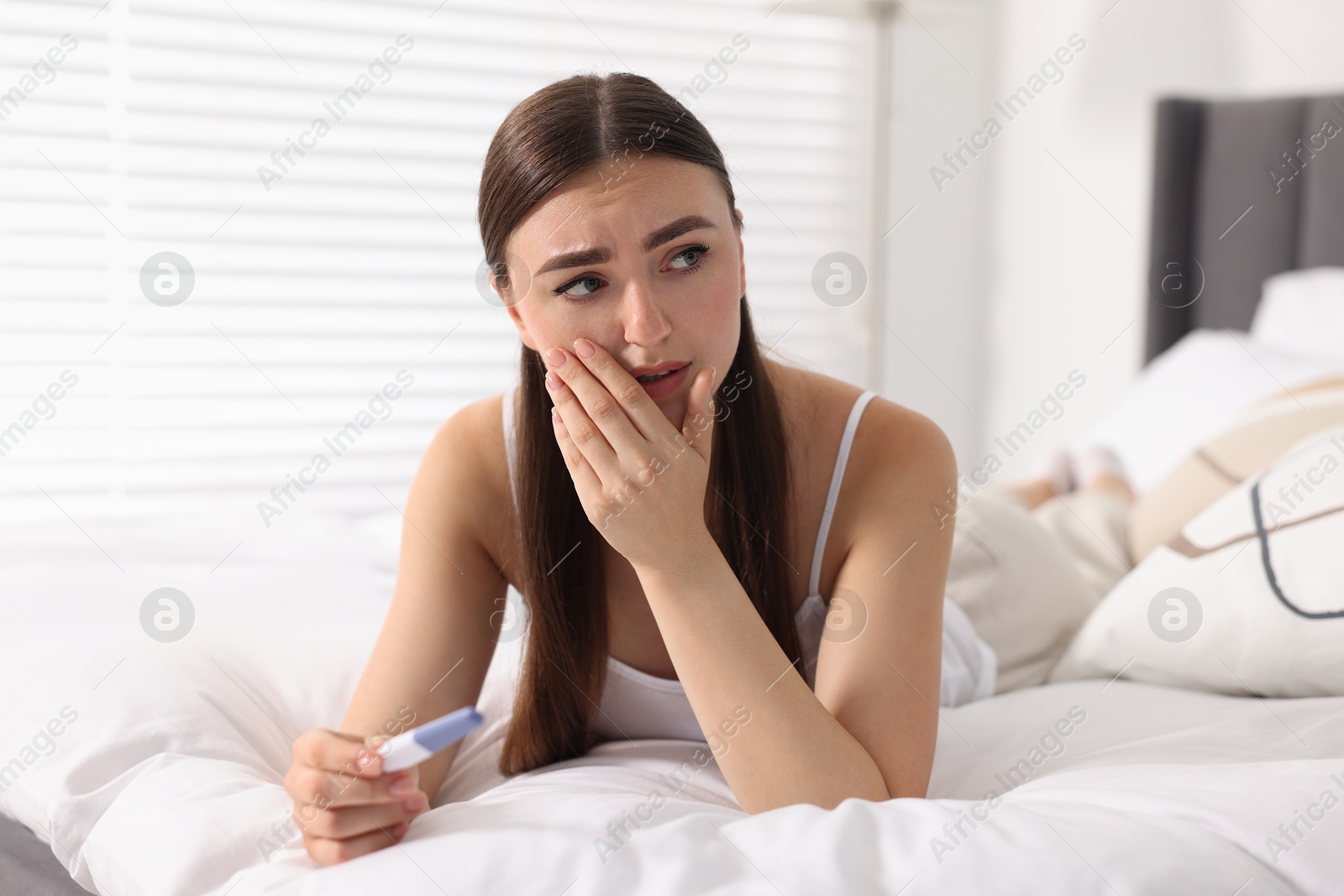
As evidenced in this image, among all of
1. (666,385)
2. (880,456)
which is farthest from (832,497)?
(666,385)

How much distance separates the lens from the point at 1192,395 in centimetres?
184

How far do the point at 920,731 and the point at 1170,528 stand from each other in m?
0.73

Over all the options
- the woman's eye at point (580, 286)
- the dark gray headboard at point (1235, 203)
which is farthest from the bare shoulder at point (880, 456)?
→ the dark gray headboard at point (1235, 203)

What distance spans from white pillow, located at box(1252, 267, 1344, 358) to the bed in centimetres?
96

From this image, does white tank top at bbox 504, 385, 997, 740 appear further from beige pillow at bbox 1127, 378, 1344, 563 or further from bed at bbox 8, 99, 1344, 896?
beige pillow at bbox 1127, 378, 1344, 563

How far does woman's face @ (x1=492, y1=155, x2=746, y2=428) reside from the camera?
Result: 0.82m

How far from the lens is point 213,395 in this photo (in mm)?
2393

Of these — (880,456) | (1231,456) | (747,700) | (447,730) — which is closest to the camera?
(447,730)

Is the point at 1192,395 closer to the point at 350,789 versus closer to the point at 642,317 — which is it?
the point at 642,317

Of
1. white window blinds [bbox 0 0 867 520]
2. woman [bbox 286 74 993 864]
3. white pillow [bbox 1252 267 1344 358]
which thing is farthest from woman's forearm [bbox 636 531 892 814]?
white window blinds [bbox 0 0 867 520]

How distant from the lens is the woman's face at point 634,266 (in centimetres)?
82

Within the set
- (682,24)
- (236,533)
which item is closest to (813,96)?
(682,24)

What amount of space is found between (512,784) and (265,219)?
1929mm

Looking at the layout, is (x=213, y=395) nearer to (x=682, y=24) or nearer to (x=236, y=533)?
(x=236, y=533)
